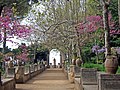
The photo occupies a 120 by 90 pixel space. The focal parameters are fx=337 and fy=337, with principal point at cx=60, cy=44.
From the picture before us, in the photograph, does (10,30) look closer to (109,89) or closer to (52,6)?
(109,89)

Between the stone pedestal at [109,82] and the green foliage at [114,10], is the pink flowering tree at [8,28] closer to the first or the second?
the stone pedestal at [109,82]

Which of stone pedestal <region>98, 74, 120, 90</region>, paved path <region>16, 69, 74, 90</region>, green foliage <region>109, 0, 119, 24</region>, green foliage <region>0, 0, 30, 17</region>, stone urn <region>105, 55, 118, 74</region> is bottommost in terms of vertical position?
paved path <region>16, 69, 74, 90</region>

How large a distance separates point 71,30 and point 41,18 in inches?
220

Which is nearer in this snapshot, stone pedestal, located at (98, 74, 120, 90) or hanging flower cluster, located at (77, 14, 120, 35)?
stone pedestal, located at (98, 74, 120, 90)

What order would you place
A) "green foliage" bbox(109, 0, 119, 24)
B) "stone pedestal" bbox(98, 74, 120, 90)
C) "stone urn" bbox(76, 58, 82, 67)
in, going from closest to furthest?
1. "stone pedestal" bbox(98, 74, 120, 90)
2. "stone urn" bbox(76, 58, 82, 67)
3. "green foliage" bbox(109, 0, 119, 24)

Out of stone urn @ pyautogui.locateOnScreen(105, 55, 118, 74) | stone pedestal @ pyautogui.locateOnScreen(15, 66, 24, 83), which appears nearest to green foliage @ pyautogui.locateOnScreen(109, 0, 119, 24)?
stone pedestal @ pyautogui.locateOnScreen(15, 66, 24, 83)

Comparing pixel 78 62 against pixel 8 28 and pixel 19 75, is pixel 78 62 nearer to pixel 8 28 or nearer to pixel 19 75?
pixel 19 75

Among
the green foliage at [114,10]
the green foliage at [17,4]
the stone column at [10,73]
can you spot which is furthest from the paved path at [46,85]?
the green foliage at [114,10]

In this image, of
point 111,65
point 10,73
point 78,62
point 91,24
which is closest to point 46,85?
point 10,73

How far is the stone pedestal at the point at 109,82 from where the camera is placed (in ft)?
31.4

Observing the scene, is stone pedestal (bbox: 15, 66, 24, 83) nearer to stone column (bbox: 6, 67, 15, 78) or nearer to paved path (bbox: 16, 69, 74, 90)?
paved path (bbox: 16, 69, 74, 90)

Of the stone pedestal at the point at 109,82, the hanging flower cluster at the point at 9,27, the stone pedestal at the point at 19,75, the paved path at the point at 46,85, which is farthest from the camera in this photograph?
the stone pedestal at the point at 19,75

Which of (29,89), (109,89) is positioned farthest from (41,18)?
(109,89)

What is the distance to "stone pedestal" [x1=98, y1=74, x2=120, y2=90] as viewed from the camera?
9570 millimetres
